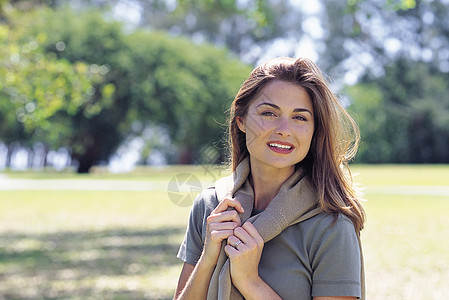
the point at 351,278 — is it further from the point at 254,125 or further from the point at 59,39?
the point at 59,39

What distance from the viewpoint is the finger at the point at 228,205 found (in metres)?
2.15

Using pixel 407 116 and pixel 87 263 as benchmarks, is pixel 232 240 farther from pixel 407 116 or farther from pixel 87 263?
pixel 407 116

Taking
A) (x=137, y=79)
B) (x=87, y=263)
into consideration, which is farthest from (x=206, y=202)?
(x=137, y=79)

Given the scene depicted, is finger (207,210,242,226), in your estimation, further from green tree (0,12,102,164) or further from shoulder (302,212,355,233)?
green tree (0,12,102,164)

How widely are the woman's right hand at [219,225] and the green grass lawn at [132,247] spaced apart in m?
0.69

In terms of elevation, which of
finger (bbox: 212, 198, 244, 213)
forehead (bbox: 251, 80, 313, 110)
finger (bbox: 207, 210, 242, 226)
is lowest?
finger (bbox: 207, 210, 242, 226)

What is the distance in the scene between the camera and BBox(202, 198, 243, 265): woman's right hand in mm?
2111

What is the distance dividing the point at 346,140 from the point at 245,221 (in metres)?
0.49

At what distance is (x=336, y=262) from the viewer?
6.64 feet

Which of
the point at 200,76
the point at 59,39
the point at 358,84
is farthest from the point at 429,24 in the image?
the point at 59,39

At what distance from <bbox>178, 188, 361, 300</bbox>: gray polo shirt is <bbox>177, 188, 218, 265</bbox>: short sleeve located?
308mm

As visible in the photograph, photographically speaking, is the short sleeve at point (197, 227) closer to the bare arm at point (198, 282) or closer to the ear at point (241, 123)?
the bare arm at point (198, 282)

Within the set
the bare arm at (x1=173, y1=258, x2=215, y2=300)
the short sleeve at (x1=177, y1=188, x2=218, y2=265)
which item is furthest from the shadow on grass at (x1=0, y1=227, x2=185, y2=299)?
the bare arm at (x1=173, y1=258, x2=215, y2=300)

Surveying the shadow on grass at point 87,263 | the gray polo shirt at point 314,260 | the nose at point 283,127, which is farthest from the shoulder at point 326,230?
the shadow on grass at point 87,263
